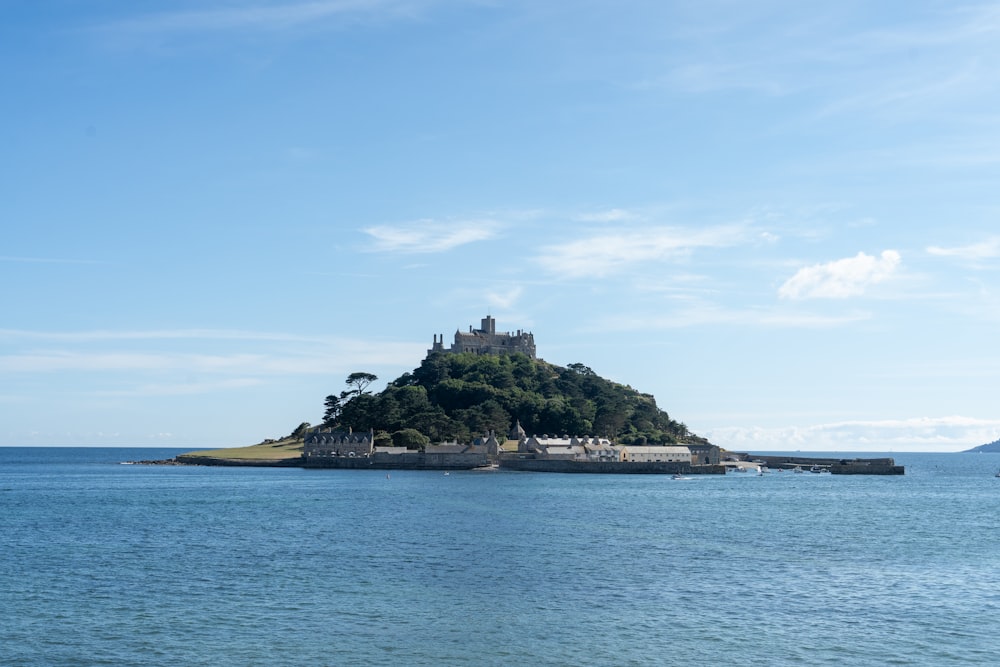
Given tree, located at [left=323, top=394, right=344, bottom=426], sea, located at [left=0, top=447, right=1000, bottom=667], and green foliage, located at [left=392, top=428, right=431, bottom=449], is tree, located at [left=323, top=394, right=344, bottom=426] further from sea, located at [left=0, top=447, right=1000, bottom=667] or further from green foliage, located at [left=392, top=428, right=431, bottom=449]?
sea, located at [left=0, top=447, right=1000, bottom=667]

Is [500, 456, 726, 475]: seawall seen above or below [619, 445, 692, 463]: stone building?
below

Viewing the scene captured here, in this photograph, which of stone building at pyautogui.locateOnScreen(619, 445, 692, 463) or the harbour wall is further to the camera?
stone building at pyautogui.locateOnScreen(619, 445, 692, 463)

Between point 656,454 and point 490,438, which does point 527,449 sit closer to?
point 490,438

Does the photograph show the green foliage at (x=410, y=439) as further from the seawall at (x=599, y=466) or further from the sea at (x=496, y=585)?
the sea at (x=496, y=585)

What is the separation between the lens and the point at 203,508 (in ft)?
278

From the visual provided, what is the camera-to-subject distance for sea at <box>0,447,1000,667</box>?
31.1 metres

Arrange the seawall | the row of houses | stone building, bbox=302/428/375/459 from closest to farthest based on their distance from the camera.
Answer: the seawall → the row of houses → stone building, bbox=302/428/375/459

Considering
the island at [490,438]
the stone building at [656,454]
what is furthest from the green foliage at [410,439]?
the stone building at [656,454]

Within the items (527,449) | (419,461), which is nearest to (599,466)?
(527,449)

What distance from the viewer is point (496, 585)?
41969 mm

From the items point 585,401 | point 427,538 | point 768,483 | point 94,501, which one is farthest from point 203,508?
point 585,401

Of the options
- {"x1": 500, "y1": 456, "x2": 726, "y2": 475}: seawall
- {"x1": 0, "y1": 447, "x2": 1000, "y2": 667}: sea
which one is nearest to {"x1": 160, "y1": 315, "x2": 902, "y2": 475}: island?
{"x1": 500, "y1": 456, "x2": 726, "y2": 475}: seawall

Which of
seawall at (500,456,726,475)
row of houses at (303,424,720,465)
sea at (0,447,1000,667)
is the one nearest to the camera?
sea at (0,447,1000,667)

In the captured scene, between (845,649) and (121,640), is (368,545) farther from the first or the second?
(845,649)
